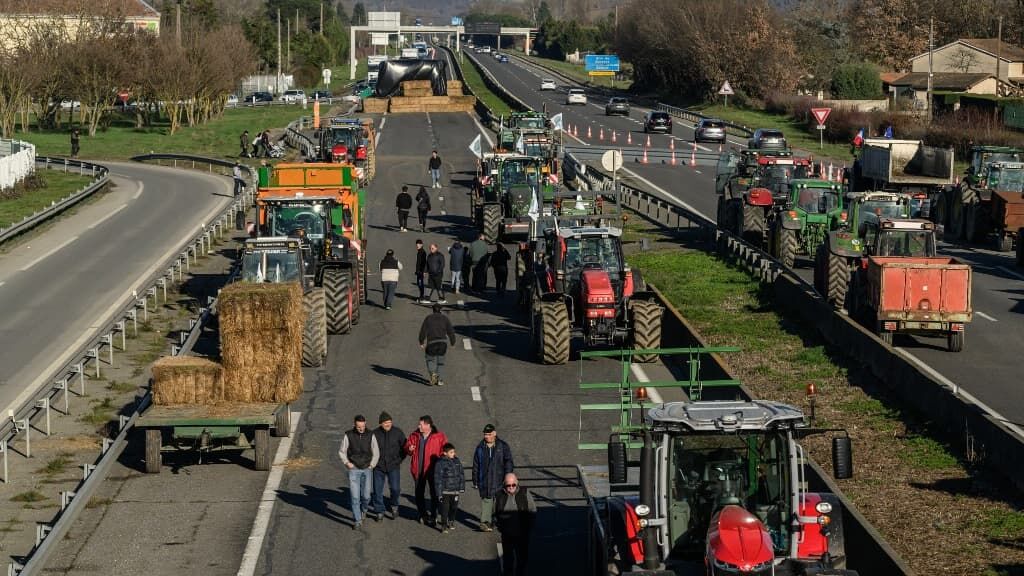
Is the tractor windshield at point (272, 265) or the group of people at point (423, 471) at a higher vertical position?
the tractor windshield at point (272, 265)

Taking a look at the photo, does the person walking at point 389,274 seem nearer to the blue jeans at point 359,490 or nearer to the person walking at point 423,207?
the person walking at point 423,207

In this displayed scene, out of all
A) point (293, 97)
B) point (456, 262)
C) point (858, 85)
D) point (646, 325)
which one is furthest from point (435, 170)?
point (293, 97)

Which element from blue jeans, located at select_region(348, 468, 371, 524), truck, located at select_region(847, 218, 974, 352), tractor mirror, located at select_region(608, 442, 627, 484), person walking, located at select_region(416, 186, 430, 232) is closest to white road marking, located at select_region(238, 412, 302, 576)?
blue jeans, located at select_region(348, 468, 371, 524)

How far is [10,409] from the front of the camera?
25.5m

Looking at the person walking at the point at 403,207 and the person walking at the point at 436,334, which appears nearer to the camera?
the person walking at the point at 436,334

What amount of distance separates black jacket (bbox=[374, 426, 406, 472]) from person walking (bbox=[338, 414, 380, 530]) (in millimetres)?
92

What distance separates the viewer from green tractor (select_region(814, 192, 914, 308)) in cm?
3309

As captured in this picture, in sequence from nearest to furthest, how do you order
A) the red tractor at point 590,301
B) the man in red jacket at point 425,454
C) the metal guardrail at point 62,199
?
the man in red jacket at point 425,454, the red tractor at point 590,301, the metal guardrail at point 62,199

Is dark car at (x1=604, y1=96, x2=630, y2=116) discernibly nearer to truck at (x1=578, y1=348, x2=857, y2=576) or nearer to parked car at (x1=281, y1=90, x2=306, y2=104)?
parked car at (x1=281, y1=90, x2=306, y2=104)

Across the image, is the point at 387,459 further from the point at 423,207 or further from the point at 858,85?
the point at 858,85

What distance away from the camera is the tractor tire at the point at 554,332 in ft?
93.2

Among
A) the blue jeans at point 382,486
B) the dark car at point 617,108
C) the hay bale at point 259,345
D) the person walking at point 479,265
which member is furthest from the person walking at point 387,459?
the dark car at point 617,108

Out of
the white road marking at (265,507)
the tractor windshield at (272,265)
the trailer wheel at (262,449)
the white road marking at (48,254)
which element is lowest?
the white road marking at (265,507)

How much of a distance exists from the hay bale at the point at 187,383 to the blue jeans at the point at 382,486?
389 centimetres
